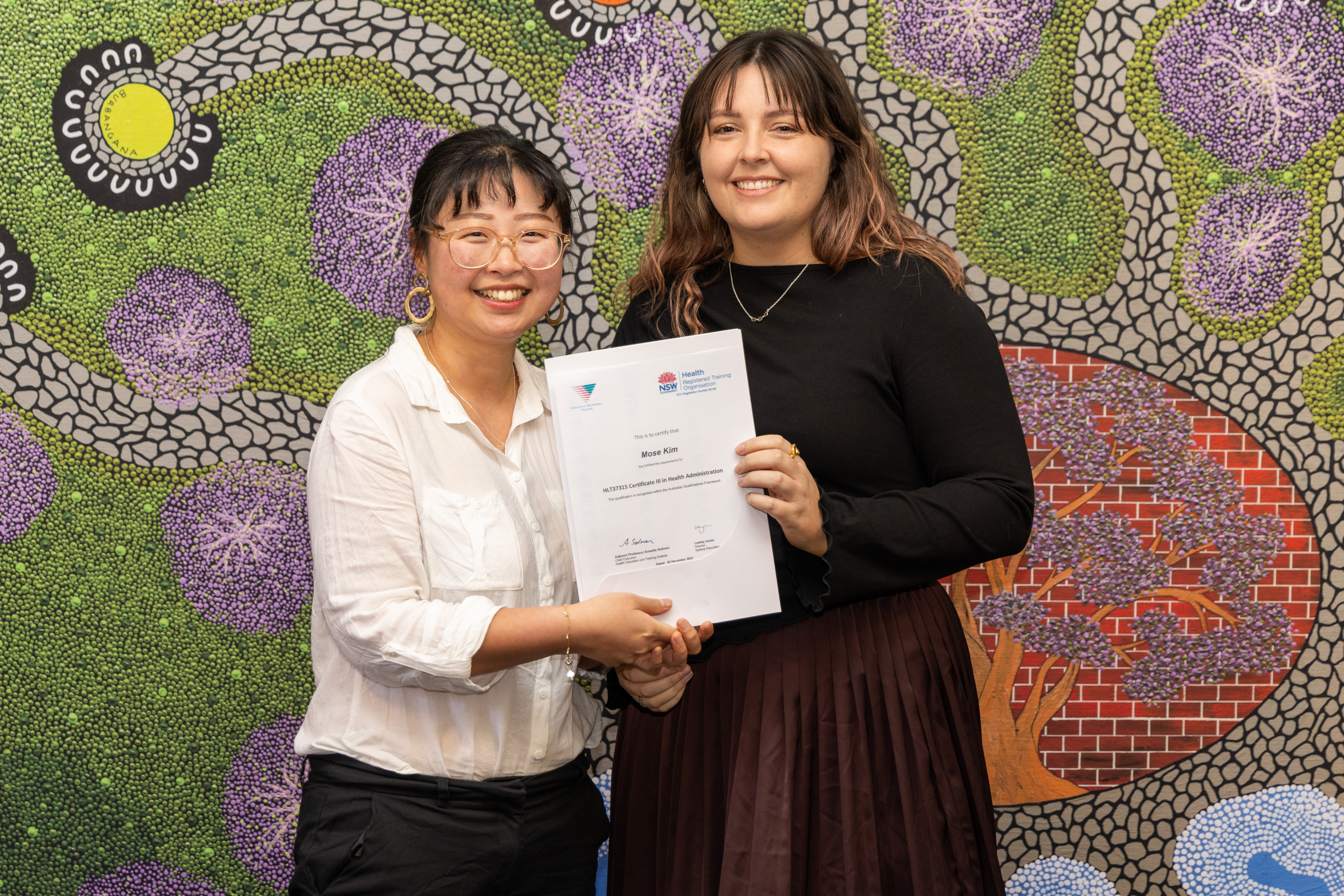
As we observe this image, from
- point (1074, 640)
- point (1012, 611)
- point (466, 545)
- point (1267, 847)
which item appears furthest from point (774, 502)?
point (1267, 847)

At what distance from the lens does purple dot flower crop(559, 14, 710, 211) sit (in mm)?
2033

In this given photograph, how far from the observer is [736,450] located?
1348mm

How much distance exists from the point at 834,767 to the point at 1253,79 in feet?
5.58

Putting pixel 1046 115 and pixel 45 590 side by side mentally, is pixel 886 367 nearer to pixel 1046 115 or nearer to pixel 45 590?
pixel 1046 115

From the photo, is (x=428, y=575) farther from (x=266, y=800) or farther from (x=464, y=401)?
(x=266, y=800)

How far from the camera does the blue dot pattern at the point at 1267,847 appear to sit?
2.17 meters

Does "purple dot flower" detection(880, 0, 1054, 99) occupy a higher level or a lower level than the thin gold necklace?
higher

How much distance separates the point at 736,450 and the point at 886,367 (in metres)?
0.27

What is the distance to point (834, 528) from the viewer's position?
1347mm

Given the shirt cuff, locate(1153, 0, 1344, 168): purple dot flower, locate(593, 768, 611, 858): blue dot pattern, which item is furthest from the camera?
locate(593, 768, 611, 858): blue dot pattern

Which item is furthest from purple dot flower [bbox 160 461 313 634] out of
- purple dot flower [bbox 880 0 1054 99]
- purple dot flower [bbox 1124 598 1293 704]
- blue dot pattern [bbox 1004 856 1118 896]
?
purple dot flower [bbox 1124 598 1293 704]

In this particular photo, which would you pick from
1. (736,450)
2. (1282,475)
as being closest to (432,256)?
(736,450)

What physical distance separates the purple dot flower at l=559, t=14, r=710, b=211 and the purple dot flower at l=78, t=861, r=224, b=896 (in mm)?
1813

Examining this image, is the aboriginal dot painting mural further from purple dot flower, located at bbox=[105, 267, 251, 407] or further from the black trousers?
the black trousers
